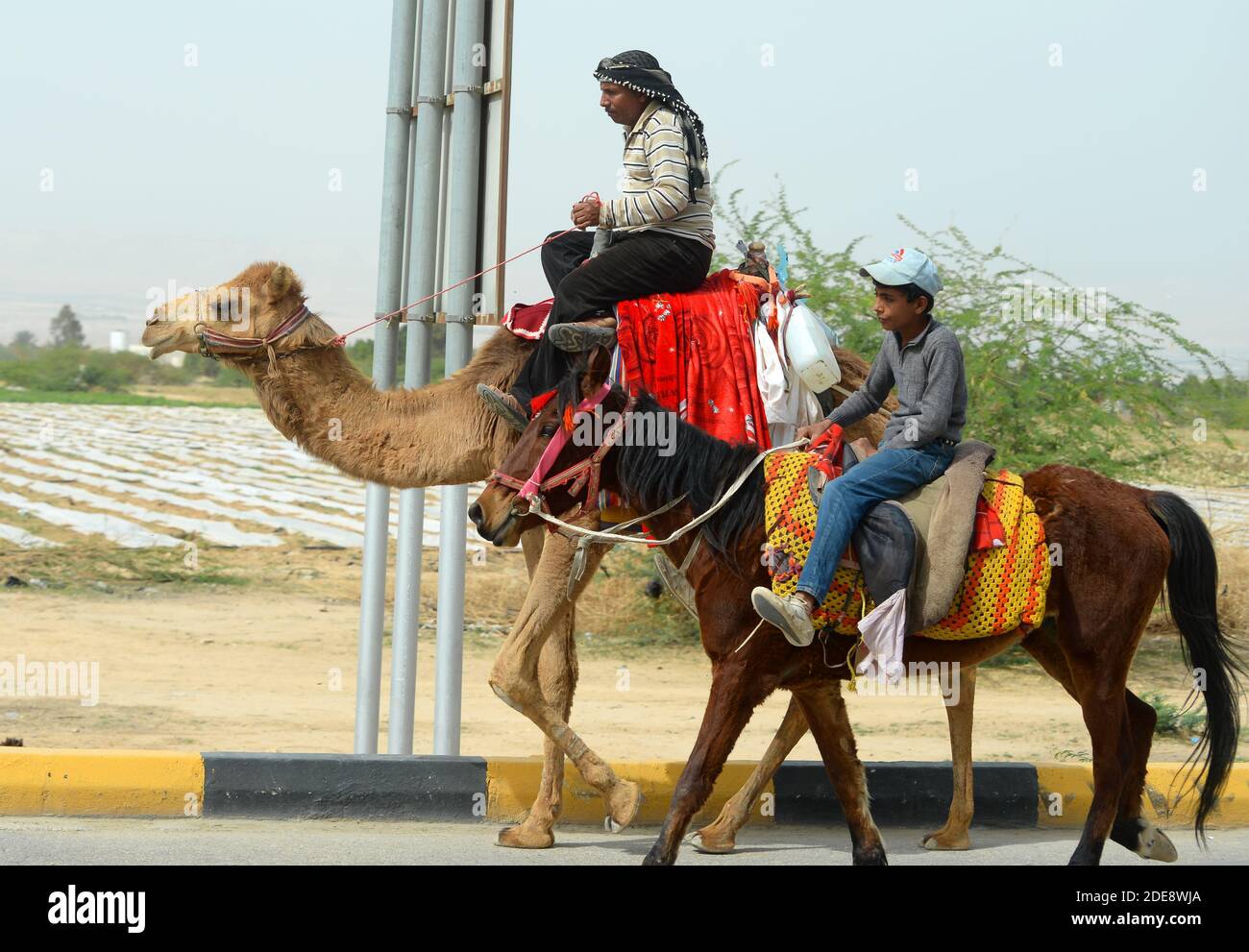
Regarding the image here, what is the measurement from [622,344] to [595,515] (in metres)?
0.83

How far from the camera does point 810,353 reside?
7.22 meters

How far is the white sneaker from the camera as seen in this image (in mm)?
5723

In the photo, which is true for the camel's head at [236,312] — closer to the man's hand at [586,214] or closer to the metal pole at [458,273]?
the metal pole at [458,273]

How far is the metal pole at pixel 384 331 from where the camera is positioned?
810 centimetres

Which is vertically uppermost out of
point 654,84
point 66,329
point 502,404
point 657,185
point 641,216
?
point 66,329

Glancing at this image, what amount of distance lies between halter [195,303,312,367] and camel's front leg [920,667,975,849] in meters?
3.43

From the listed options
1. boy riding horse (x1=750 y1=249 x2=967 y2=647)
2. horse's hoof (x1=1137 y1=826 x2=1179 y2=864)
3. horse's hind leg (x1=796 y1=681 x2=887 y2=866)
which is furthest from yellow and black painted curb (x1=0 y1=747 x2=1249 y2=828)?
boy riding horse (x1=750 y1=249 x2=967 y2=647)

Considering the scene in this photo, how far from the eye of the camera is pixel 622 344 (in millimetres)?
7008

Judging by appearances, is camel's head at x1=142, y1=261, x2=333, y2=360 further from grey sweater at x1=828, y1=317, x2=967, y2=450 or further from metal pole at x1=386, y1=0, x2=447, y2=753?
grey sweater at x1=828, y1=317, x2=967, y2=450

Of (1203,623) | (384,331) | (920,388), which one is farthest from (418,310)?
(1203,623)

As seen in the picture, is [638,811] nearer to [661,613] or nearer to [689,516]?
[689,516]

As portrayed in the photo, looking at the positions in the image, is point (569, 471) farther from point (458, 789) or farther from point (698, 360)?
point (458, 789)

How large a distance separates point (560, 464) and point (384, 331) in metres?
2.28

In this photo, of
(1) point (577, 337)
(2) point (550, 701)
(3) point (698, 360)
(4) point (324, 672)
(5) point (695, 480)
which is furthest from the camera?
(4) point (324, 672)
